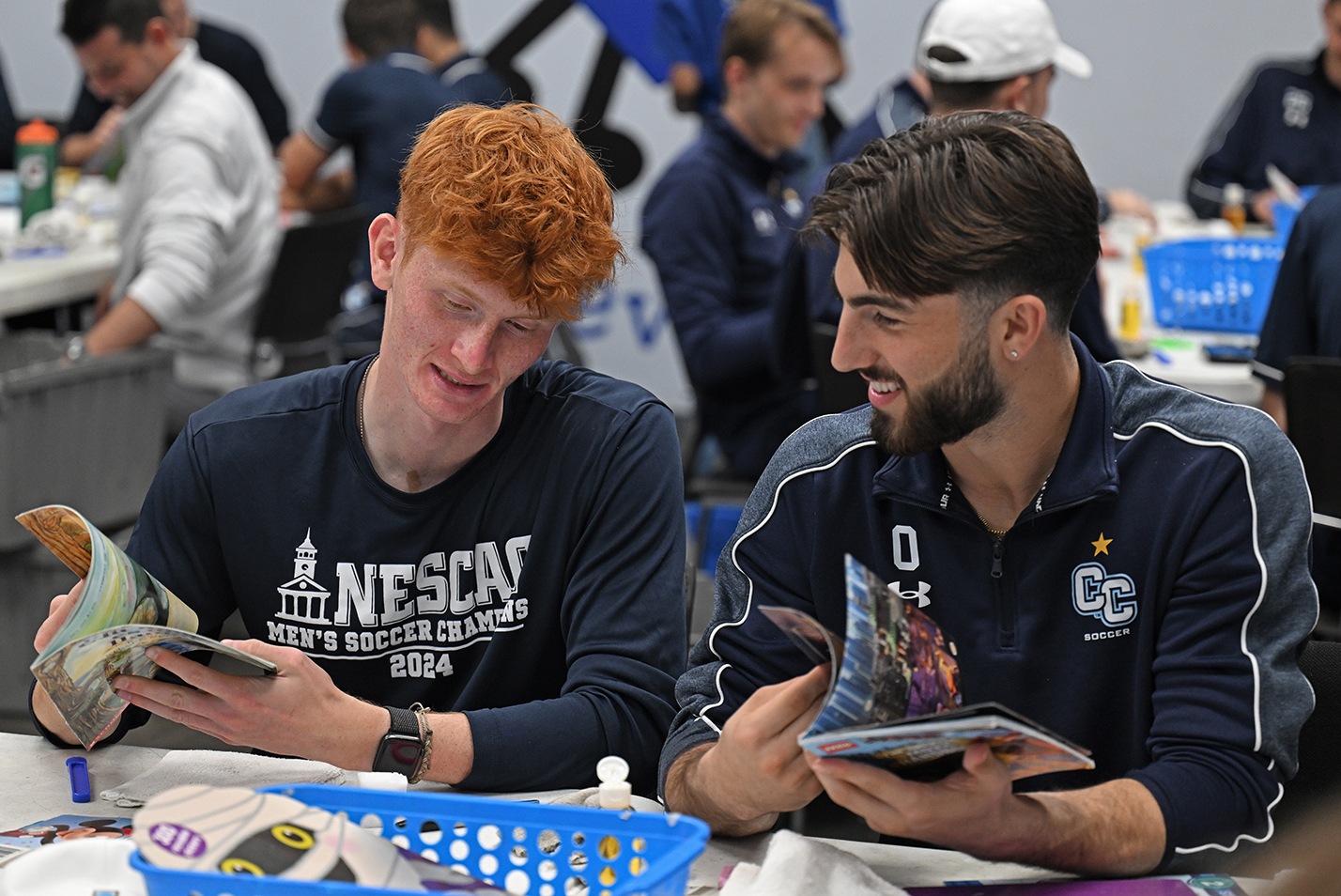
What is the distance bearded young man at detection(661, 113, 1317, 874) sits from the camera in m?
1.36

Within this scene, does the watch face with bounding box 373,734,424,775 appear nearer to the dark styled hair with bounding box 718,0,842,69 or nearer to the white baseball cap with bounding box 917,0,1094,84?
the white baseball cap with bounding box 917,0,1094,84

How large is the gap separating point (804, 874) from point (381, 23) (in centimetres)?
465

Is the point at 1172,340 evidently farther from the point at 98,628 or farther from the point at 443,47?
the point at 443,47

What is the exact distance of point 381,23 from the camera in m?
5.27

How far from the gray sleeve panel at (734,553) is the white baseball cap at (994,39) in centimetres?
179

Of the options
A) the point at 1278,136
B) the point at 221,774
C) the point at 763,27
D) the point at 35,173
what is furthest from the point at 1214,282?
the point at 35,173

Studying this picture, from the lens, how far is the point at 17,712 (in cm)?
254

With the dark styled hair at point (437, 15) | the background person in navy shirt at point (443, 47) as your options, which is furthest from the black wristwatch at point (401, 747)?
the dark styled hair at point (437, 15)

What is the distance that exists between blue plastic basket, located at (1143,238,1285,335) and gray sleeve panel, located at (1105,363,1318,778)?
2209mm

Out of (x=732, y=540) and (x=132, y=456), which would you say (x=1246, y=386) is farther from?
(x=132, y=456)

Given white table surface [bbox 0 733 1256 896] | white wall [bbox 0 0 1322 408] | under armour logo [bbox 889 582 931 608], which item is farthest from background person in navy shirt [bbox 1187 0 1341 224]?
white table surface [bbox 0 733 1256 896]

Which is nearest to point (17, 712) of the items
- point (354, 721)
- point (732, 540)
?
point (354, 721)

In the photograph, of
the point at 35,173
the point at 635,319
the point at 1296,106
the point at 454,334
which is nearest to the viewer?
the point at 454,334

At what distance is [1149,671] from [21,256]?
3812 mm
